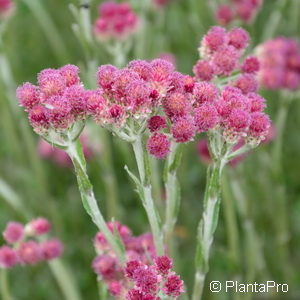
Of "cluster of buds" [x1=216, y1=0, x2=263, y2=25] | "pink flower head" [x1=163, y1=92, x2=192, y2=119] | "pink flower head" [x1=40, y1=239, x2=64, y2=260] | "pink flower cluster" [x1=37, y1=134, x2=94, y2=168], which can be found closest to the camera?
"pink flower head" [x1=163, y1=92, x2=192, y2=119]

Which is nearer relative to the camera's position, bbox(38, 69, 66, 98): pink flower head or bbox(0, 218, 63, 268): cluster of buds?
bbox(38, 69, 66, 98): pink flower head

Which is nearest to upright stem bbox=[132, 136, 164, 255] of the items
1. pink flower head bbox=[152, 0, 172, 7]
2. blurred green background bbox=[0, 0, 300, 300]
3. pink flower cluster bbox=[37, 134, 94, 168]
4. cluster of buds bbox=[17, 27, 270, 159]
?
cluster of buds bbox=[17, 27, 270, 159]

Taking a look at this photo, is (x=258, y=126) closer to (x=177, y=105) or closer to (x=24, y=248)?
(x=177, y=105)

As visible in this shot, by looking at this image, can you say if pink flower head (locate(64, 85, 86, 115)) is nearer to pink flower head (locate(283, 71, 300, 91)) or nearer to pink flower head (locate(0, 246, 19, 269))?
pink flower head (locate(0, 246, 19, 269))

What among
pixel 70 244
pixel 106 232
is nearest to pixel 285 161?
pixel 70 244

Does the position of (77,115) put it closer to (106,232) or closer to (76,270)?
(106,232)

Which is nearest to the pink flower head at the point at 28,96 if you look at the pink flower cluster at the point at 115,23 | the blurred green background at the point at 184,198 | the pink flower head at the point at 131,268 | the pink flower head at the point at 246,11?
the pink flower head at the point at 131,268
